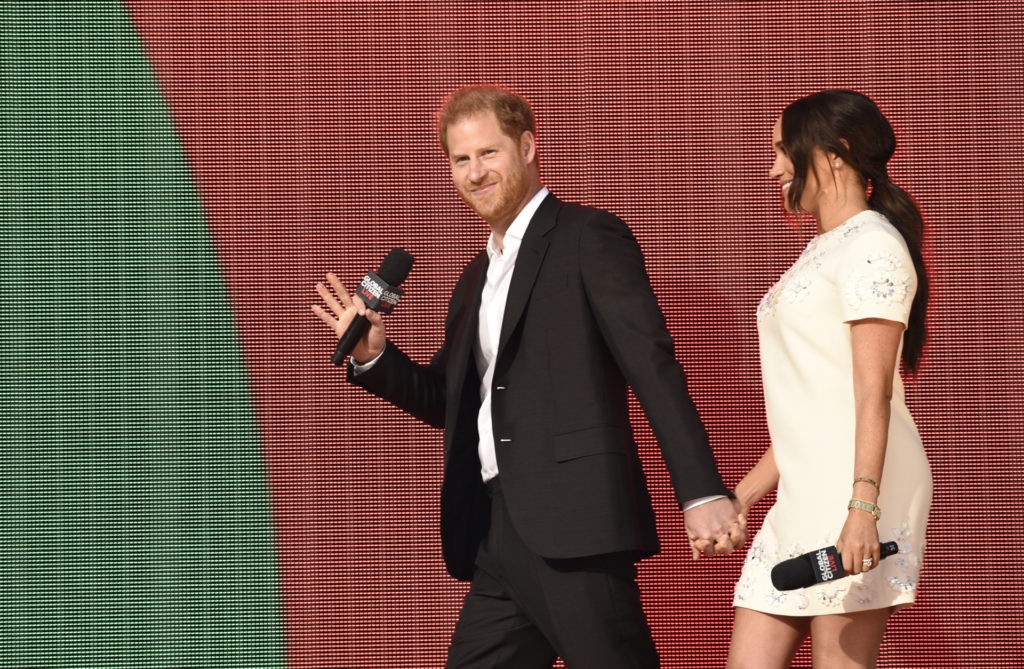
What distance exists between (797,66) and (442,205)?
1.00 meters

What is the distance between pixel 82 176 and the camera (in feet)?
10.2

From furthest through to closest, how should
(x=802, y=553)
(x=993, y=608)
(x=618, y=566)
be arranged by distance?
(x=993, y=608) < (x=618, y=566) < (x=802, y=553)

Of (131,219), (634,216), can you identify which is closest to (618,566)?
(634,216)

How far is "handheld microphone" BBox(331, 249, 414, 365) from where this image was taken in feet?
6.89

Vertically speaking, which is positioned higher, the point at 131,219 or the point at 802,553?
the point at 131,219

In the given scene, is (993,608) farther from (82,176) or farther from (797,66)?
(82,176)

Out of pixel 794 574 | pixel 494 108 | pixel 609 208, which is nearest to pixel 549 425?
pixel 794 574

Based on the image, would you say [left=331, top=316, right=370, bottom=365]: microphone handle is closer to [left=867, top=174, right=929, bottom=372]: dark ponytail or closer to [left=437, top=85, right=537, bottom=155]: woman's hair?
[left=437, top=85, right=537, bottom=155]: woman's hair

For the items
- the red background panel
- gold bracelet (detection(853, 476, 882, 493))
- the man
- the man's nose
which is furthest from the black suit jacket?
the red background panel

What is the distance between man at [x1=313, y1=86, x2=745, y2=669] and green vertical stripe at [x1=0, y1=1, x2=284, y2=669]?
1025 millimetres

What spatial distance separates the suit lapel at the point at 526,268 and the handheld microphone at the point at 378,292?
21 cm

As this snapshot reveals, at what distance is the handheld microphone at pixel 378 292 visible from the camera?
6.89 feet

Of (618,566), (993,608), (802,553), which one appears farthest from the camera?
(993,608)

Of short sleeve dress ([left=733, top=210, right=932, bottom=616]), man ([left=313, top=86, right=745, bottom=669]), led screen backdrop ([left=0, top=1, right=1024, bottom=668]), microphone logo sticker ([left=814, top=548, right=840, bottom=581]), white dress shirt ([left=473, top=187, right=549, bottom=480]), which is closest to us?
microphone logo sticker ([left=814, top=548, right=840, bottom=581])
